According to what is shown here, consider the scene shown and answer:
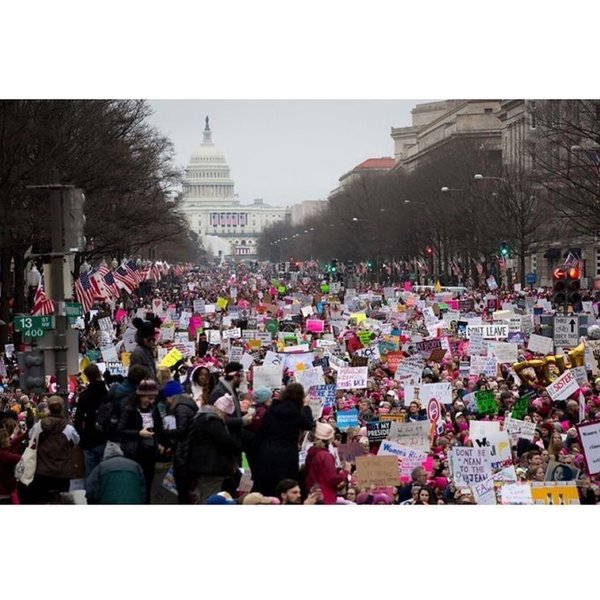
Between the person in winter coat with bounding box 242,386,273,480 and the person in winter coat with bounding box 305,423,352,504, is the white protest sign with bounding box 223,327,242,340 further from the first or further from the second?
the person in winter coat with bounding box 305,423,352,504

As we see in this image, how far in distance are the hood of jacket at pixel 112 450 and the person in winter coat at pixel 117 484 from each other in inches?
12.4

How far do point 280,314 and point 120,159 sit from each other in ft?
20.6

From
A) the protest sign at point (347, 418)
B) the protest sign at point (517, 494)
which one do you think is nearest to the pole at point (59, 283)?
the protest sign at point (517, 494)

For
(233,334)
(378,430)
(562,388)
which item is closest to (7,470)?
(378,430)

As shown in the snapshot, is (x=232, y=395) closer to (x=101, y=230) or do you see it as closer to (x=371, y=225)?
(x=101, y=230)

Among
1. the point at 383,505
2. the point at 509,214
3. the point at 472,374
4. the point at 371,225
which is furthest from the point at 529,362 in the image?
the point at 371,225

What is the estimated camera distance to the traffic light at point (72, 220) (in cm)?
1547

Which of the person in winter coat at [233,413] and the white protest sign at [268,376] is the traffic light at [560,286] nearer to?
the white protest sign at [268,376]

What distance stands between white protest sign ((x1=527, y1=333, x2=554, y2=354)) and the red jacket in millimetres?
14155

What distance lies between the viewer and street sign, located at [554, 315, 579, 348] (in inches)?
1073

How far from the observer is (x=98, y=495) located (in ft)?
39.9

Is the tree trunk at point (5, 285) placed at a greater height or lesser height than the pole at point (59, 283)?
greater

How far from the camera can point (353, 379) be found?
74.6 feet

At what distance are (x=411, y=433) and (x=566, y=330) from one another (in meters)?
11.1
